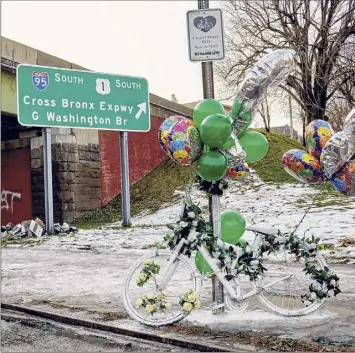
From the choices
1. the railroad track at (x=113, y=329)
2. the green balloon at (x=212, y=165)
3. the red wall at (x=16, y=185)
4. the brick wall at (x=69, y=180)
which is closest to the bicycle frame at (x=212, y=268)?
the railroad track at (x=113, y=329)

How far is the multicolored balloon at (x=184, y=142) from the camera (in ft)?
15.9

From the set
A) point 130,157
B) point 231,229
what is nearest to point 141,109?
point 130,157

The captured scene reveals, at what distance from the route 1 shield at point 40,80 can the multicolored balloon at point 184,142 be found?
426 inches

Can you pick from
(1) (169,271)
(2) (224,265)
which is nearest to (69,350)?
(1) (169,271)

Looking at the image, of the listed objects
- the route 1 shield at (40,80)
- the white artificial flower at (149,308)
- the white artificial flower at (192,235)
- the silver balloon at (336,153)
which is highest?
the route 1 shield at (40,80)

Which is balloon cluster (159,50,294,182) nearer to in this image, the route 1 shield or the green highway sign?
the green highway sign

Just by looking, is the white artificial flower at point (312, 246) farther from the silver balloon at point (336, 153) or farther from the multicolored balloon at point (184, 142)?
the multicolored balloon at point (184, 142)

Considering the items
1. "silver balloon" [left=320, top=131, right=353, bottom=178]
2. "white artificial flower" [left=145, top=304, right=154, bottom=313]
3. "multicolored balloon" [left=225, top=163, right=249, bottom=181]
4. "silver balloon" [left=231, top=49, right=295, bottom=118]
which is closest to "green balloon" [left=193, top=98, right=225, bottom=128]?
"silver balloon" [left=231, top=49, right=295, bottom=118]

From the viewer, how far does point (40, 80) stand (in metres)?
14.8

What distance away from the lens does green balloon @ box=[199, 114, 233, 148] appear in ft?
15.7

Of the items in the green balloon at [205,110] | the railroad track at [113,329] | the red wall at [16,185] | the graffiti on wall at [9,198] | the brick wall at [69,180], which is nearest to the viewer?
the railroad track at [113,329]

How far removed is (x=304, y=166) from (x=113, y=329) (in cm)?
246

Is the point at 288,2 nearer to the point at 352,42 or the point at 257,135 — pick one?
the point at 352,42

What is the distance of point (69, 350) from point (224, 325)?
4.66 feet
